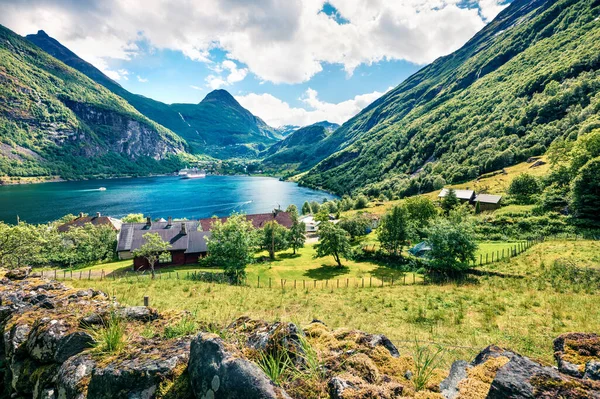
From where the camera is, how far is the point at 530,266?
3164 cm

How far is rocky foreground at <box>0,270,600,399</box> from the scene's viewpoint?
12.9 feet

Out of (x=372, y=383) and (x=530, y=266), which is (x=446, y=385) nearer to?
(x=372, y=383)

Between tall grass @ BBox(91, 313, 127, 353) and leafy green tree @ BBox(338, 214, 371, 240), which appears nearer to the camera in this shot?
tall grass @ BBox(91, 313, 127, 353)

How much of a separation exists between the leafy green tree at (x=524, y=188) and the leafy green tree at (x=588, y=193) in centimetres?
2528

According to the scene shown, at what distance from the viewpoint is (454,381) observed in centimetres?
505

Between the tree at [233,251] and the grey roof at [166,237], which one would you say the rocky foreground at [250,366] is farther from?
the grey roof at [166,237]

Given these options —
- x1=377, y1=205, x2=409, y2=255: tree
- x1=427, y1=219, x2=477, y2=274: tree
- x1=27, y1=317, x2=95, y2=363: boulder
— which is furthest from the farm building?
x1=27, y1=317, x2=95, y2=363: boulder

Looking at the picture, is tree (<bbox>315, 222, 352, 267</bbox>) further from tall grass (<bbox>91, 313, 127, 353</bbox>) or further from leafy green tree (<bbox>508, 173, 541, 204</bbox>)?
leafy green tree (<bbox>508, 173, 541, 204</bbox>)

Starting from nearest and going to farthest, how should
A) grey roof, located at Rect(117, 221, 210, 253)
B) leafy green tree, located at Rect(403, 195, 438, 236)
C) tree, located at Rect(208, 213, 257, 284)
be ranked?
1. tree, located at Rect(208, 213, 257, 284)
2. grey roof, located at Rect(117, 221, 210, 253)
3. leafy green tree, located at Rect(403, 195, 438, 236)

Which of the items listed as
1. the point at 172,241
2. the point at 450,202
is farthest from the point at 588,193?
the point at 172,241

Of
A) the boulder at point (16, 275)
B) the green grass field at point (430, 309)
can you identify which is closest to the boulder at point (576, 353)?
the green grass field at point (430, 309)

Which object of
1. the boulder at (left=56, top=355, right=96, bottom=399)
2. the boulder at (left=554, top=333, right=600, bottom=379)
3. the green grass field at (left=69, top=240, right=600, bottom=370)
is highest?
the boulder at (left=554, top=333, right=600, bottom=379)

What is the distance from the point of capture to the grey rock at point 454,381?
4754mm

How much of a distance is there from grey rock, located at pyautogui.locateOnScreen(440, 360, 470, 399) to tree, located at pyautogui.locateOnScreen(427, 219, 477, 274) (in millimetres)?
31614
